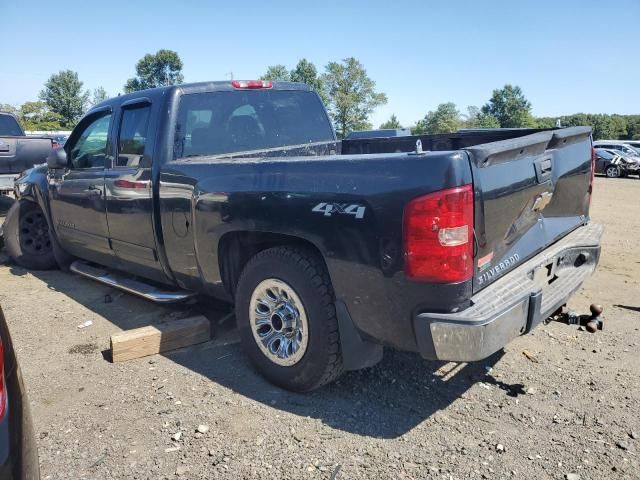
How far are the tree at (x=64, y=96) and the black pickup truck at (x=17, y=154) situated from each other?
75.3 metres

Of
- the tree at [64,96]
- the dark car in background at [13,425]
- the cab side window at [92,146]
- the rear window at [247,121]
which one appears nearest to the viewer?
the dark car in background at [13,425]

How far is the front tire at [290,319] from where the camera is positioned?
3006 millimetres

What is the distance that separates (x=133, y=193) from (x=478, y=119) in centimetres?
9465

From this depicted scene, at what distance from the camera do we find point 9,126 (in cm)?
1137

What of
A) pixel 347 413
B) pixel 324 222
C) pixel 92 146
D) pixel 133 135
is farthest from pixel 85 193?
pixel 347 413

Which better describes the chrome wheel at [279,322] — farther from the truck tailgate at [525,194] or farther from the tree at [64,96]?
the tree at [64,96]

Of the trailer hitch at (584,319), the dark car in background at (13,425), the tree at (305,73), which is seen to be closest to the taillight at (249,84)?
the trailer hitch at (584,319)

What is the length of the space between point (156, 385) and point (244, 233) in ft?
3.79

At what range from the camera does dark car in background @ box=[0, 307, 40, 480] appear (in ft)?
4.99

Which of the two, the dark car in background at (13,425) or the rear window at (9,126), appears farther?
the rear window at (9,126)

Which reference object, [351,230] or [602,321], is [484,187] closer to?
[351,230]

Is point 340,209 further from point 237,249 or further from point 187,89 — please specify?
point 187,89

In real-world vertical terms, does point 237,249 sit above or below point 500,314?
above

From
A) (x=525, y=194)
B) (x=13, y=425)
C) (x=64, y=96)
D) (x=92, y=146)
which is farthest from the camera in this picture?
(x=64, y=96)
